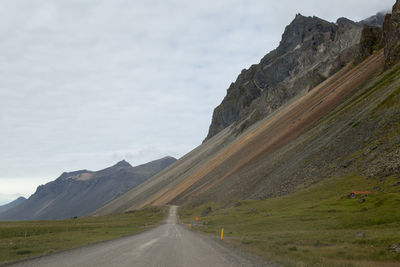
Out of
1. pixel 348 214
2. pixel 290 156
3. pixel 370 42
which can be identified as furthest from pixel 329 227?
pixel 370 42

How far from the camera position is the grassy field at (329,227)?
586 inches

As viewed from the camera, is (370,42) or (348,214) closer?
(348,214)

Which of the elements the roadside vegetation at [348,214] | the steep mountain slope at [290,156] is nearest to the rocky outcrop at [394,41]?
the steep mountain slope at [290,156]

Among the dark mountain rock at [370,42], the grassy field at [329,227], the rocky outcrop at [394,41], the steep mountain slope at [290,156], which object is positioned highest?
the dark mountain rock at [370,42]

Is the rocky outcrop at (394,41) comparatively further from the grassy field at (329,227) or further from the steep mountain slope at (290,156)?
the grassy field at (329,227)

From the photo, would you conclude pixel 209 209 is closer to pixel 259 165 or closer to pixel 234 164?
pixel 259 165

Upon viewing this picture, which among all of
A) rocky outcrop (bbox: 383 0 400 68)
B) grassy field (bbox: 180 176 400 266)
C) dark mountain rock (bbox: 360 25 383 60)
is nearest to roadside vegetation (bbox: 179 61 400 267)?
grassy field (bbox: 180 176 400 266)

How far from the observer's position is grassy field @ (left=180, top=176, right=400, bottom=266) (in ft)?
48.8


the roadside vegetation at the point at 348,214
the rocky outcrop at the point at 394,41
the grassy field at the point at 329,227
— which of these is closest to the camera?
the grassy field at the point at 329,227

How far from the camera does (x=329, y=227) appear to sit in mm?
25328

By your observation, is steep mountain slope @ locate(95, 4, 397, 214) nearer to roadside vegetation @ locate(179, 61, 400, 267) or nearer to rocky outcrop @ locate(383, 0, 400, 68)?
roadside vegetation @ locate(179, 61, 400, 267)

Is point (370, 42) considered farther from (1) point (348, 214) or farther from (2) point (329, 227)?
(2) point (329, 227)

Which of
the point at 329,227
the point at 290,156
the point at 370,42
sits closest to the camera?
the point at 329,227

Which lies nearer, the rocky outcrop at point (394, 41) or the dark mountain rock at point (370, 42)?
the rocky outcrop at point (394, 41)
